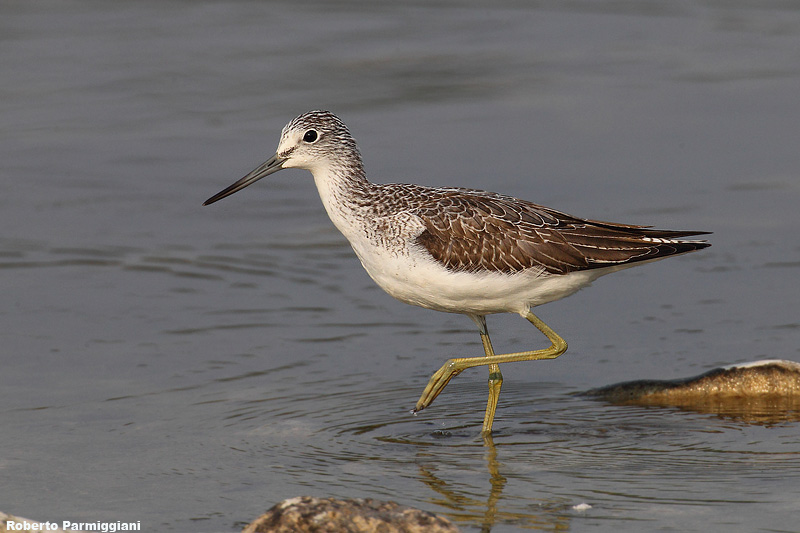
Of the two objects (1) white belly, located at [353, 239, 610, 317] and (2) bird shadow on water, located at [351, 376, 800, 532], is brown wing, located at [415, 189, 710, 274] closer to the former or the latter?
(1) white belly, located at [353, 239, 610, 317]

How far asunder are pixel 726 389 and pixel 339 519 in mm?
3702

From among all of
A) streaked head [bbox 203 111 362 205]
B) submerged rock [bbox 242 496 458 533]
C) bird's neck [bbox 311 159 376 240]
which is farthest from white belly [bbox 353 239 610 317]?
submerged rock [bbox 242 496 458 533]

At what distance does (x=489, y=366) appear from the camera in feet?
27.2

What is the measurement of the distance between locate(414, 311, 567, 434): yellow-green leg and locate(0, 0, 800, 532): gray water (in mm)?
198

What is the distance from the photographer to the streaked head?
8469 millimetres

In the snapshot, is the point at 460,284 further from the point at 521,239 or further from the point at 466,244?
the point at 521,239

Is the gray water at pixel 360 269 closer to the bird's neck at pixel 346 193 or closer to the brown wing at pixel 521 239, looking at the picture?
the brown wing at pixel 521 239

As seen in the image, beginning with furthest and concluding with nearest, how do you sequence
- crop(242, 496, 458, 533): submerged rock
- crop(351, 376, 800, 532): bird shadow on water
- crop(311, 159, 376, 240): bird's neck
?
crop(311, 159, 376, 240): bird's neck
crop(351, 376, 800, 532): bird shadow on water
crop(242, 496, 458, 533): submerged rock

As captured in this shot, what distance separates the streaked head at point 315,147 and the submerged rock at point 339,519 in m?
3.46

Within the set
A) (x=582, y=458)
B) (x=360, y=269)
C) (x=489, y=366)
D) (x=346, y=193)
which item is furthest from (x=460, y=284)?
(x=360, y=269)

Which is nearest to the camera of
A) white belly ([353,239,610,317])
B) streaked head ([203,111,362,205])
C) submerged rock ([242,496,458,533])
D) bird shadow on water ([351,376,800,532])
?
submerged rock ([242,496,458,533])

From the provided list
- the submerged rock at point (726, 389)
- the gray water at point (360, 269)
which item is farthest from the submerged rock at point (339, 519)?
the submerged rock at point (726, 389)

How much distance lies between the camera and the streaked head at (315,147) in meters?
8.47

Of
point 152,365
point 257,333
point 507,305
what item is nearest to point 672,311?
point 507,305
